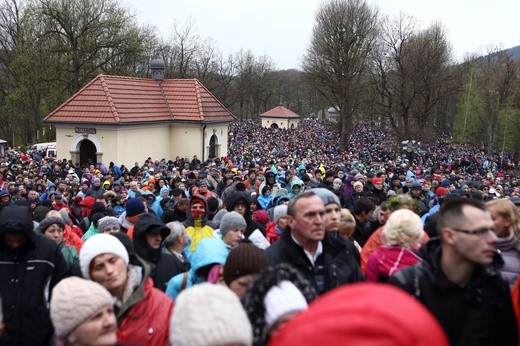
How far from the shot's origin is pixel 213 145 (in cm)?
2998

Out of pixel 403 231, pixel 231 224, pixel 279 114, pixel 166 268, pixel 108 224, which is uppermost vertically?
pixel 279 114

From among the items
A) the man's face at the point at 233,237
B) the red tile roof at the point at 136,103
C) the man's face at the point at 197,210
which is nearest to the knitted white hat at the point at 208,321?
the man's face at the point at 233,237

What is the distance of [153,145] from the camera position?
A: 2730cm

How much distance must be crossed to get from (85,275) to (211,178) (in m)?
11.0

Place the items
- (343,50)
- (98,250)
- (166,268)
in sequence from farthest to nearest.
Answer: (343,50), (166,268), (98,250)

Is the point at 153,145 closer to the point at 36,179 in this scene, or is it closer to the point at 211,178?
the point at 36,179

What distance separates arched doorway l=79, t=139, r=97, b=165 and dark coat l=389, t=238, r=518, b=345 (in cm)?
2523

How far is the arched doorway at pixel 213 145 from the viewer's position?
96.9 ft

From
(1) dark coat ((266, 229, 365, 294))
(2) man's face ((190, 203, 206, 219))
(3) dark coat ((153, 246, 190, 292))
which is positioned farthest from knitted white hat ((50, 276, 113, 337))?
(2) man's face ((190, 203, 206, 219))

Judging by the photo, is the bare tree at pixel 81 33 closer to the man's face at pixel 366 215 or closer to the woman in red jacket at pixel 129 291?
the man's face at pixel 366 215

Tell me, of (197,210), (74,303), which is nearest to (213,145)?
(197,210)

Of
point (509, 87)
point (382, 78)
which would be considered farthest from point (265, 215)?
point (509, 87)

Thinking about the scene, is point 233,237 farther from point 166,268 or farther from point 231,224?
point 166,268

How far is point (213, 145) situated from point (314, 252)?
1049 inches
